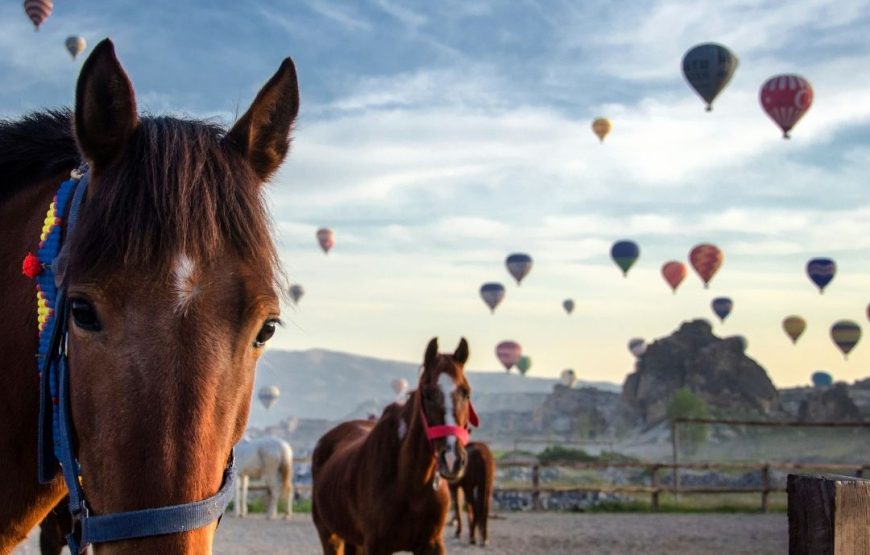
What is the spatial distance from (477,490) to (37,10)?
34329mm

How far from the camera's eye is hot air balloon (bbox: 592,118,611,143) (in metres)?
56.7

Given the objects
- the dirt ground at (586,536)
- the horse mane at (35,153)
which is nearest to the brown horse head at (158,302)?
the horse mane at (35,153)

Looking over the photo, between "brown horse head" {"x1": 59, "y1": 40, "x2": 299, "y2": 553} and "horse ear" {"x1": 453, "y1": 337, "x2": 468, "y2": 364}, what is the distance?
635 centimetres

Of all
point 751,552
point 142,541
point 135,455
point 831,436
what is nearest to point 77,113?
point 135,455

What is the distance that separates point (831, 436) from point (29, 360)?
71350mm

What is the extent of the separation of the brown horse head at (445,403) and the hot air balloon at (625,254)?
168ft

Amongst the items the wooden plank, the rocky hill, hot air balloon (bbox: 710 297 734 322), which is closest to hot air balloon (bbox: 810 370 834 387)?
the rocky hill

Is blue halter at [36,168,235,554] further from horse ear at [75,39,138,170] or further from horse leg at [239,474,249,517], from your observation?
horse leg at [239,474,249,517]

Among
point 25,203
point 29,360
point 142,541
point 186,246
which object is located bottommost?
point 142,541

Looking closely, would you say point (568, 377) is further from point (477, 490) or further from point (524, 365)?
point (477, 490)

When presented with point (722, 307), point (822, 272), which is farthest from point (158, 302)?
point (722, 307)

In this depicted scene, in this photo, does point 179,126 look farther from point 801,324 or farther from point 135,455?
point 801,324

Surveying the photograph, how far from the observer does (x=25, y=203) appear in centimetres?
237

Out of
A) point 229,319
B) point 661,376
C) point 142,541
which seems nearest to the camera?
point 142,541
